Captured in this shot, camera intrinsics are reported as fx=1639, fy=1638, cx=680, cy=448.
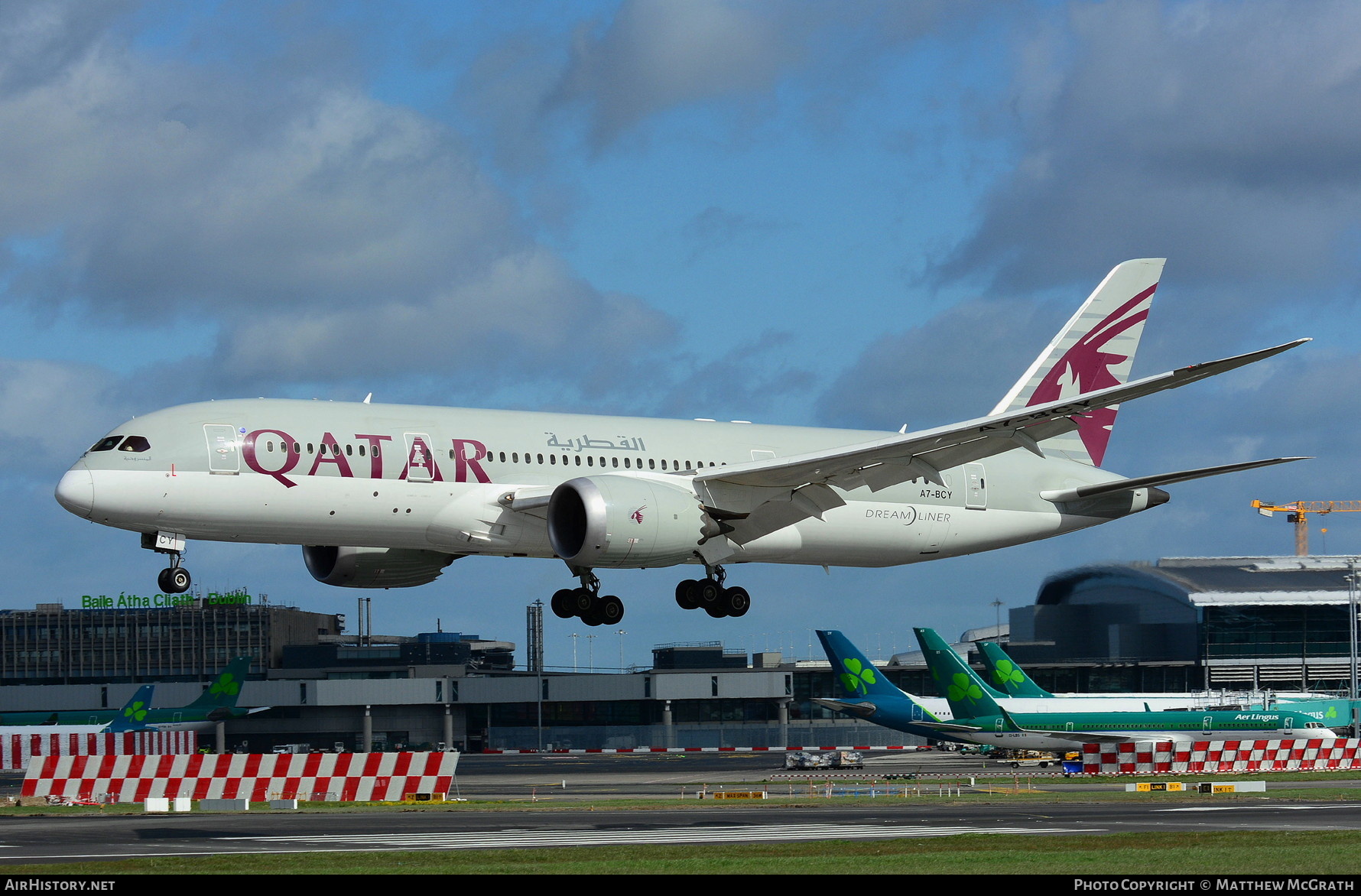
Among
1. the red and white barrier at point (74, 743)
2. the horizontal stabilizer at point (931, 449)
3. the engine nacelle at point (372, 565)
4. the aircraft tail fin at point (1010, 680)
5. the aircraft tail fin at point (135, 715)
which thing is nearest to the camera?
the horizontal stabilizer at point (931, 449)

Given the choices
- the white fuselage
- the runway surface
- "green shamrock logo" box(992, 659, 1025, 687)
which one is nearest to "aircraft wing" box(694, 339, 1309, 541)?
the white fuselage

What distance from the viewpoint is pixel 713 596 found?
148 feet

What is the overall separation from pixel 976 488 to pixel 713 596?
9.31 metres

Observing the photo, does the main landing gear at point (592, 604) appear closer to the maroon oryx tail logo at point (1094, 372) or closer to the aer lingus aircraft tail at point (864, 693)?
the maroon oryx tail logo at point (1094, 372)

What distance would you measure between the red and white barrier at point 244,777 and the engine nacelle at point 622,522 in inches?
375

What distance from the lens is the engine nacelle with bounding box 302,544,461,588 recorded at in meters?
45.7

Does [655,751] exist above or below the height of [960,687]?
below

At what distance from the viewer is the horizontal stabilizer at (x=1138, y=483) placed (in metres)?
40.4

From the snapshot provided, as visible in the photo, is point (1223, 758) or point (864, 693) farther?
point (864, 693)

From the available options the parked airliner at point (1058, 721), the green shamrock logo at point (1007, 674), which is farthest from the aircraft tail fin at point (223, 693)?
the green shamrock logo at point (1007, 674)

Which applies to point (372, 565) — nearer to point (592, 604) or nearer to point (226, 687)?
point (592, 604)

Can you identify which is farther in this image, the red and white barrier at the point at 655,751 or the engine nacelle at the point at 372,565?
the red and white barrier at the point at 655,751

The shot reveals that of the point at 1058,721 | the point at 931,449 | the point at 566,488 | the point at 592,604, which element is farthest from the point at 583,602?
the point at 1058,721
